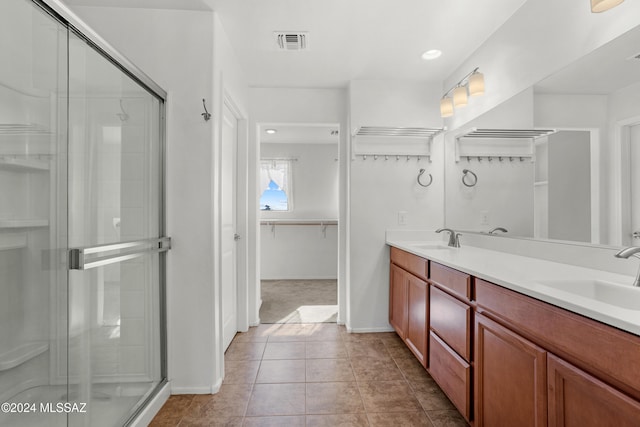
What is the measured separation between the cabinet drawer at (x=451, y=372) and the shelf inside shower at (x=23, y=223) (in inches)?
73.7

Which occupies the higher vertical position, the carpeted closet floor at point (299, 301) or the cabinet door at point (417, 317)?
the cabinet door at point (417, 317)

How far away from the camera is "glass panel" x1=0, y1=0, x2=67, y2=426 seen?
3.22ft

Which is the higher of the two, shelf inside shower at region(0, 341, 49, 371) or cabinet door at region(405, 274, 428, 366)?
shelf inside shower at region(0, 341, 49, 371)

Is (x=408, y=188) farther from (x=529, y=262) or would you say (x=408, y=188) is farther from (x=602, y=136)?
(x=602, y=136)

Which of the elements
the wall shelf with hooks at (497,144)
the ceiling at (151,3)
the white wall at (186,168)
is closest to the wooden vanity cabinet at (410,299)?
the wall shelf with hooks at (497,144)

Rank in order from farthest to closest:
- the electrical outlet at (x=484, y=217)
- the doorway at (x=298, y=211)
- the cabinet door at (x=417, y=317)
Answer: the doorway at (x=298, y=211)
the electrical outlet at (x=484, y=217)
the cabinet door at (x=417, y=317)

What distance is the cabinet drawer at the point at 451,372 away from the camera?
5.07ft

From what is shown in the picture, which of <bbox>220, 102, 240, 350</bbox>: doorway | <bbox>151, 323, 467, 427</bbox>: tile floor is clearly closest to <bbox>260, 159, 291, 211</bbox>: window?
<bbox>220, 102, 240, 350</bbox>: doorway

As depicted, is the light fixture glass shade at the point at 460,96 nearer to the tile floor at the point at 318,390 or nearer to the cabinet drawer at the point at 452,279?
the cabinet drawer at the point at 452,279

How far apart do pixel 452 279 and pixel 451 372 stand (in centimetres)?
50

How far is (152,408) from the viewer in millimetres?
1746

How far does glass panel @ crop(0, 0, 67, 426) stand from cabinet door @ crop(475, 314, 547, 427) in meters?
1.68

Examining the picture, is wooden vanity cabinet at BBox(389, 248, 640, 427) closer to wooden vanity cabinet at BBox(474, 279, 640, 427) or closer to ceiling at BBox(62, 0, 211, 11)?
wooden vanity cabinet at BBox(474, 279, 640, 427)

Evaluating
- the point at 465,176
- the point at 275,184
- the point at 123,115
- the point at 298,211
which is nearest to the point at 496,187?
the point at 465,176
